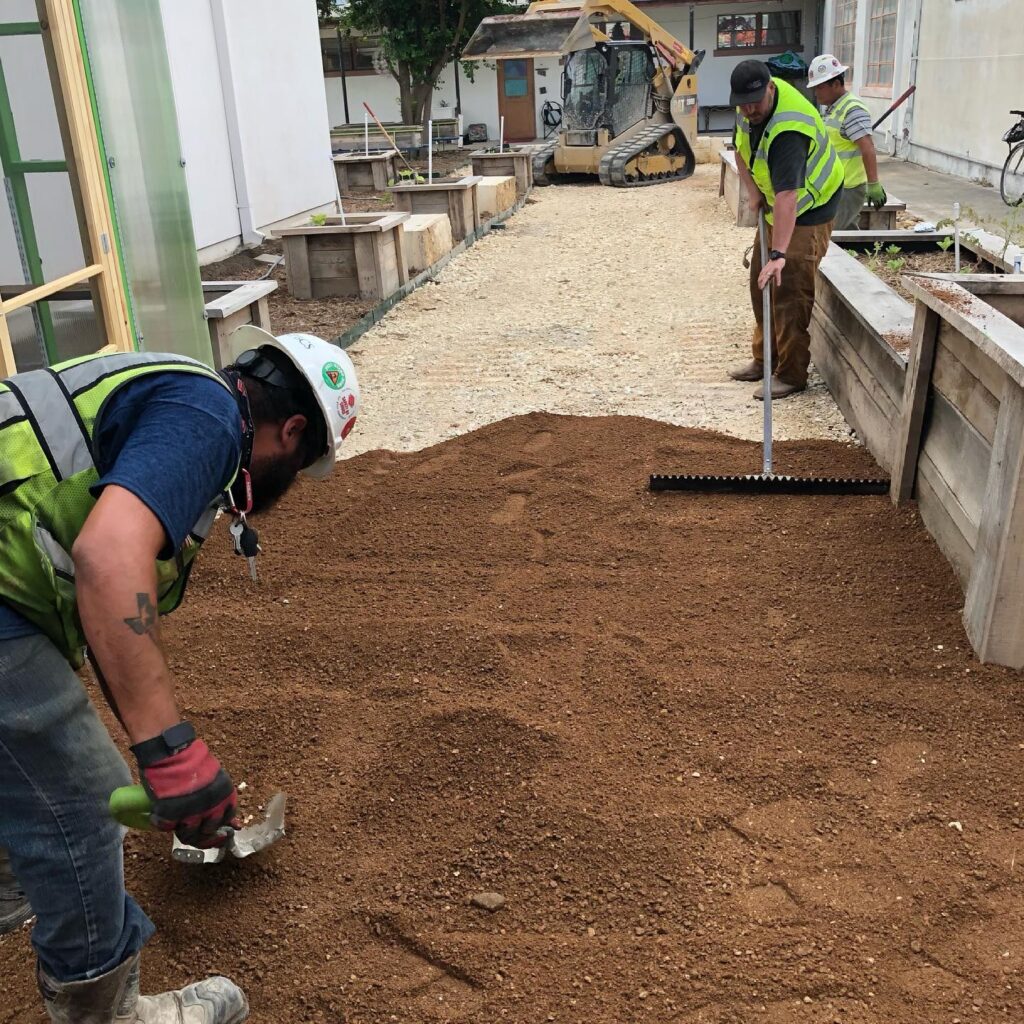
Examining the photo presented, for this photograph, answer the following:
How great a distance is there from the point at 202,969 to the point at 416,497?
251 centimetres

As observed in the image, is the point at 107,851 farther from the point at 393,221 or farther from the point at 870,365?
the point at 393,221

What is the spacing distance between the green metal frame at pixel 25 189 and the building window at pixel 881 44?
59.9 ft

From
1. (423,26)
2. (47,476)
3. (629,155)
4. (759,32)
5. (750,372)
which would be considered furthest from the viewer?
(759,32)

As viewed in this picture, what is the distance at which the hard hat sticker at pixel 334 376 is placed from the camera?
5.96 feet

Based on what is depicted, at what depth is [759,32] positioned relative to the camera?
2800cm

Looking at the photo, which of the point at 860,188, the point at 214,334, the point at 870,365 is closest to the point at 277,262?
the point at 214,334

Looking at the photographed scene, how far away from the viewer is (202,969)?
212 centimetres

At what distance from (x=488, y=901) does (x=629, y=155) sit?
15201 mm

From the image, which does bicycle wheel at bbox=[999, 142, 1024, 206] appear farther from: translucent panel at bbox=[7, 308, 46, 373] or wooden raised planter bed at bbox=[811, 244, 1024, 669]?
translucent panel at bbox=[7, 308, 46, 373]

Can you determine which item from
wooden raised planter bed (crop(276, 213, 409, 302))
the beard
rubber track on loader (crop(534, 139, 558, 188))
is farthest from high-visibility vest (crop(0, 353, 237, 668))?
rubber track on loader (crop(534, 139, 558, 188))

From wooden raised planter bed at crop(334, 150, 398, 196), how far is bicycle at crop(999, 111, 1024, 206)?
885 cm

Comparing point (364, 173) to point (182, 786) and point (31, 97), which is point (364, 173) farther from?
point (182, 786)

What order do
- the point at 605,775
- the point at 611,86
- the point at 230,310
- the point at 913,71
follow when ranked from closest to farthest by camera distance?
the point at 605,775 < the point at 230,310 < the point at 611,86 < the point at 913,71

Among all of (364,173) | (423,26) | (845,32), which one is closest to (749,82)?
(364,173)
